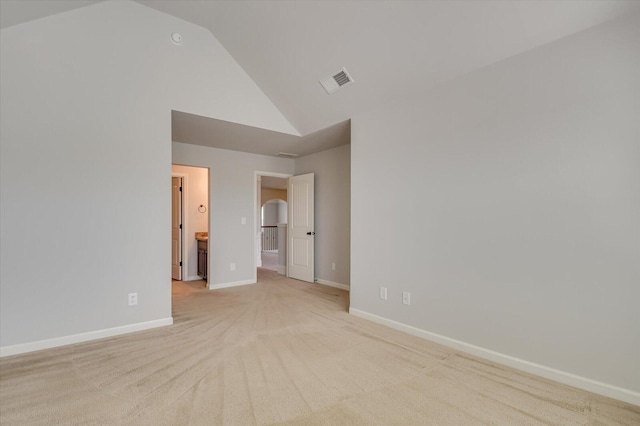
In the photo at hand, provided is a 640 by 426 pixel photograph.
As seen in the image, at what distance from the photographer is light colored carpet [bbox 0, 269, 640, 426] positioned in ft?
5.90

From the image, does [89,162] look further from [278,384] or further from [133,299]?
[278,384]

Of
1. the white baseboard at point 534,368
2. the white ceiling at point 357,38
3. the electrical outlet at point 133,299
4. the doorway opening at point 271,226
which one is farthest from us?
the doorway opening at point 271,226

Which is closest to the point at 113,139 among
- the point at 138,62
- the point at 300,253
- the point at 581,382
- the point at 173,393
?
the point at 138,62

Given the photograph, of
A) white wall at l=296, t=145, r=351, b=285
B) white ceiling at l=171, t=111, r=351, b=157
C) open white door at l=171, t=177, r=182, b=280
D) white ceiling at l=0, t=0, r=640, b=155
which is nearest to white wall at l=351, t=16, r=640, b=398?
white ceiling at l=0, t=0, r=640, b=155

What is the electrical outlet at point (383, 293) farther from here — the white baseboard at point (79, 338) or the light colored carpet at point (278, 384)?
the white baseboard at point (79, 338)

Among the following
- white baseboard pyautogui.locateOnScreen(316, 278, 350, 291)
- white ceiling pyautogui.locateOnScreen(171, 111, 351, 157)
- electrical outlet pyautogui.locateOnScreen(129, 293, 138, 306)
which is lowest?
white baseboard pyautogui.locateOnScreen(316, 278, 350, 291)

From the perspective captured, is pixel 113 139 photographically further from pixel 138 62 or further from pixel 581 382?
pixel 581 382

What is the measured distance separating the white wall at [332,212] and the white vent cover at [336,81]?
1.68 meters

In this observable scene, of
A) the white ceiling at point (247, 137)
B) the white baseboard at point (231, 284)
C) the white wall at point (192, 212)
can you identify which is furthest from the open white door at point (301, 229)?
the white wall at point (192, 212)

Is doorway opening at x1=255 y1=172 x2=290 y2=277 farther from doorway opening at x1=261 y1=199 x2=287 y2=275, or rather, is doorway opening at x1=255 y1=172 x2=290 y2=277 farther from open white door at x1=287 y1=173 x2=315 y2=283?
open white door at x1=287 y1=173 x2=315 y2=283

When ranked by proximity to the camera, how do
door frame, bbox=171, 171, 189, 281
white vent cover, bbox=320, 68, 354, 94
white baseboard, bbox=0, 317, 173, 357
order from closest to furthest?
white baseboard, bbox=0, 317, 173, 357 < white vent cover, bbox=320, 68, 354, 94 < door frame, bbox=171, 171, 189, 281

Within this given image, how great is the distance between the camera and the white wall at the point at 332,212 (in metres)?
5.18

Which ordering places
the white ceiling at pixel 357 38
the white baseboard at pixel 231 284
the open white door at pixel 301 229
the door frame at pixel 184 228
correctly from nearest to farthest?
1. the white ceiling at pixel 357 38
2. the white baseboard at pixel 231 284
3. the open white door at pixel 301 229
4. the door frame at pixel 184 228

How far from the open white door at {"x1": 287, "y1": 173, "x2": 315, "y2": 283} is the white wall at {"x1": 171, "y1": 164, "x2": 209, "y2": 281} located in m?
1.68
